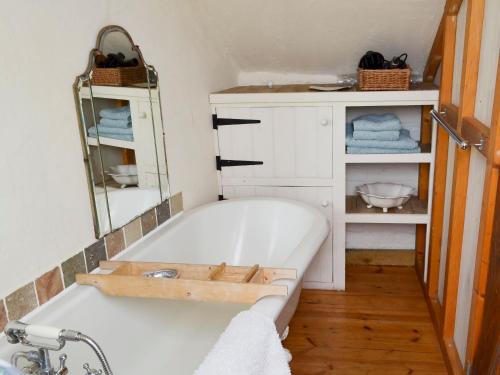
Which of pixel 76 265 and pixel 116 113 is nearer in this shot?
pixel 76 265

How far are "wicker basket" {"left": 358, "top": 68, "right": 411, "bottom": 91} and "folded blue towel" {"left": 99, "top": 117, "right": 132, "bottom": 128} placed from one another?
129 centimetres

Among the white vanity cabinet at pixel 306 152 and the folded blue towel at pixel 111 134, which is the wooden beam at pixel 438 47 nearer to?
the white vanity cabinet at pixel 306 152

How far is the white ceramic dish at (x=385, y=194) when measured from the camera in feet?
9.16

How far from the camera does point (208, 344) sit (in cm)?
198

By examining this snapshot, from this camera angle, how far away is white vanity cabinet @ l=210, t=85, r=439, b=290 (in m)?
2.67

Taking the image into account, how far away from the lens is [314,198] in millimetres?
2820

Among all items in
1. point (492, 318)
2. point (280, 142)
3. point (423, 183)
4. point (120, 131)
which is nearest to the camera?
point (492, 318)

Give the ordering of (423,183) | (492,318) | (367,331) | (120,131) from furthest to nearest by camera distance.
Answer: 1. (423,183)
2. (367,331)
3. (120,131)
4. (492,318)

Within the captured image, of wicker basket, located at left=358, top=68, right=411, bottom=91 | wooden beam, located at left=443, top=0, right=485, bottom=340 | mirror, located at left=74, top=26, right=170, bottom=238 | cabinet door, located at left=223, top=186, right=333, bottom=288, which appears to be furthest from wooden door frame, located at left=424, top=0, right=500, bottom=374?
mirror, located at left=74, top=26, right=170, bottom=238

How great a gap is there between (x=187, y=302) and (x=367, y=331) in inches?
38.2

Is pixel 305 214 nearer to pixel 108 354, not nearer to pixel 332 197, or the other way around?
pixel 332 197

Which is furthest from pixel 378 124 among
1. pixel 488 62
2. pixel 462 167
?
pixel 488 62

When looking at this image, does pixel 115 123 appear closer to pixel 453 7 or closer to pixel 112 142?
pixel 112 142

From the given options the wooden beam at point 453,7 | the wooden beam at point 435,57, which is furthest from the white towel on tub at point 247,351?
the wooden beam at point 435,57
